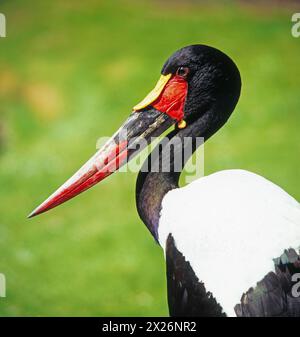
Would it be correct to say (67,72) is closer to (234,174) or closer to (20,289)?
(20,289)

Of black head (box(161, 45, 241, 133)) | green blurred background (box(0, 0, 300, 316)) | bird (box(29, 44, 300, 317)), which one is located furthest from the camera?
green blurred background (box(0, 0, 300, 316))

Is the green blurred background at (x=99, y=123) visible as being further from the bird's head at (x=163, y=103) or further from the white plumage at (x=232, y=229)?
the white plumage at (x=232, y=229)

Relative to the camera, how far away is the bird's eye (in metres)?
2.41

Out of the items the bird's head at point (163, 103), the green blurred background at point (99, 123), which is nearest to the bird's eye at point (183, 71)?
the bird's head at point (163, 103)

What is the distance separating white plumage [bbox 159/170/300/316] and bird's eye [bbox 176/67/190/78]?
1.18ft

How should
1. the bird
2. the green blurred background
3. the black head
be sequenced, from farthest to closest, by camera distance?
the green blurred background → the black head → the bird

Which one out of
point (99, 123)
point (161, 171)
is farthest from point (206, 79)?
point (99, 123)

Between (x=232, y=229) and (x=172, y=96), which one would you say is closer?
(x=232, y=229)

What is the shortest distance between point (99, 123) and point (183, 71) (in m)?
3.79

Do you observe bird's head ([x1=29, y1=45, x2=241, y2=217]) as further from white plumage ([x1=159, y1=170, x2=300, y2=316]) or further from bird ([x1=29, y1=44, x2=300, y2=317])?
white plumage ([x1=159, y1=170, x2=300, y2=316])

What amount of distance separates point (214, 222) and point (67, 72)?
16.3 feet

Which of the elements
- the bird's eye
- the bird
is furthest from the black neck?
the bird's eye

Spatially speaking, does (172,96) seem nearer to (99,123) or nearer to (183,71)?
(183,71)

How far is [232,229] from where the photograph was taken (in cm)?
215
